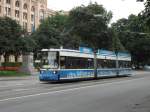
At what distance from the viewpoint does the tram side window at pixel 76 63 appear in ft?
105

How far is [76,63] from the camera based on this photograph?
1356 inches

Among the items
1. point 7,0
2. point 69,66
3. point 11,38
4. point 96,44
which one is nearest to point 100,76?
point 69,66

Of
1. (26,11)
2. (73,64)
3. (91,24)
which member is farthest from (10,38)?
(26,11)

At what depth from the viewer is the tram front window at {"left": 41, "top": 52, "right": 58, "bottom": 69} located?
31344 millimetres

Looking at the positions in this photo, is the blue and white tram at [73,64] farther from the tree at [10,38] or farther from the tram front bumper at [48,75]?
the tree at [10,38]

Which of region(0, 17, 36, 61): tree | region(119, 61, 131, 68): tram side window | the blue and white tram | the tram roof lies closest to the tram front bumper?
the blue and white tram

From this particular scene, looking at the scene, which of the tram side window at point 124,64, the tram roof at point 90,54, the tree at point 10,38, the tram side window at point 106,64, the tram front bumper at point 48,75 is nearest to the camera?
the tram front bumper at point 48,75

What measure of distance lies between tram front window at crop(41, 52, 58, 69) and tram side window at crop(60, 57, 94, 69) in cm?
60

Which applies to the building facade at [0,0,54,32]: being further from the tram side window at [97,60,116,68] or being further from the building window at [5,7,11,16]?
the tram side window at [97,60,116,68]

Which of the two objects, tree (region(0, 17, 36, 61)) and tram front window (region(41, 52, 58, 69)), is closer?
tram front window (region(41, 52, 58, 69))

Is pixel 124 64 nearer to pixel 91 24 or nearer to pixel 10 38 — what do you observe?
pixel 91 24

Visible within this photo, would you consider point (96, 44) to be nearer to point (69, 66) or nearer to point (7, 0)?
point (69, 66)

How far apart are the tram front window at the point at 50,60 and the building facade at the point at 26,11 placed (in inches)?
3480

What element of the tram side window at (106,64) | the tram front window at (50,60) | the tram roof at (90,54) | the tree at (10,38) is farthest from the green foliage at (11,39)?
the tram front window at (50,60)
